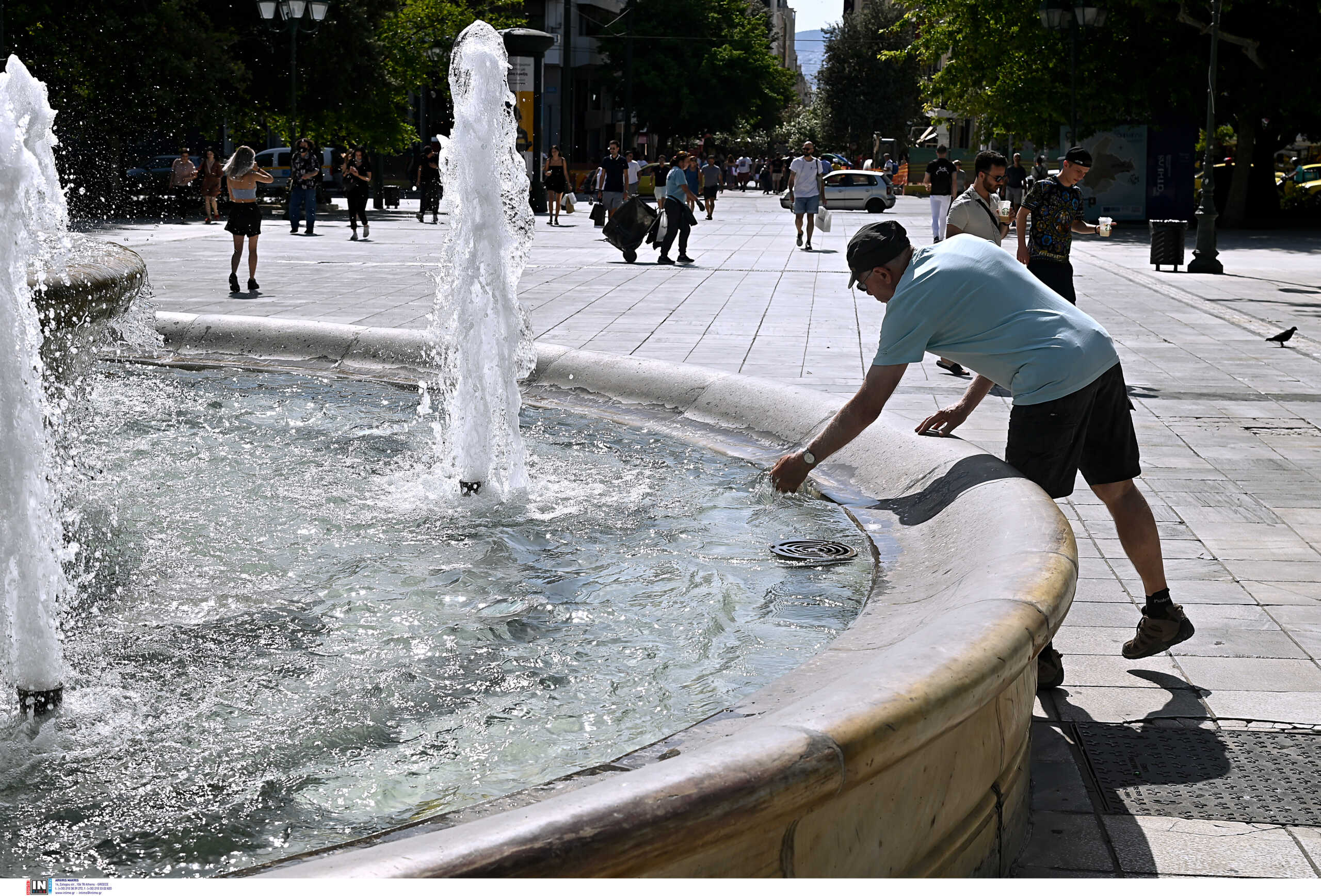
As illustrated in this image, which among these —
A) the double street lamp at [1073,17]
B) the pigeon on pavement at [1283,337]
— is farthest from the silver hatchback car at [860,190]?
the pigeon on pavement at [1283,337]

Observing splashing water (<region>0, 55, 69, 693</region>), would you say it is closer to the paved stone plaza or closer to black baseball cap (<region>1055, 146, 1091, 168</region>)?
the paved stone plaza

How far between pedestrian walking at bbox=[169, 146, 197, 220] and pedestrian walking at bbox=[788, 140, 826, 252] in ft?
41.3

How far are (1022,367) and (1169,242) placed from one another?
679 inches

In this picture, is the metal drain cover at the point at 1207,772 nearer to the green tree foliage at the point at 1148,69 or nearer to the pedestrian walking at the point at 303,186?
the pedestrian walking at the point at 303,186

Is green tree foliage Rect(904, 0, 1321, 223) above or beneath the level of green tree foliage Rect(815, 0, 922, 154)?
beneath

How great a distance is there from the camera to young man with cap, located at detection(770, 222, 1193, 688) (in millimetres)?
4301

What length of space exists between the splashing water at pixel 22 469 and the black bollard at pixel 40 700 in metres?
0.01

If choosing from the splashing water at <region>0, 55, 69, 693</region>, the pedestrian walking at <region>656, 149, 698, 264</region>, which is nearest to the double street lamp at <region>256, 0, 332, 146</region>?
the pedestrian walking at <region>656, 149, 698, 264</region>

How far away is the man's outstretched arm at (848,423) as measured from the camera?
4.31 m

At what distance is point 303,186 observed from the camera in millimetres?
26453

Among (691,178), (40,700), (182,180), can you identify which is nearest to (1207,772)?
(40,700)

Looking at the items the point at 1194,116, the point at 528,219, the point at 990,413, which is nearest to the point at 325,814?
the point at 528,219

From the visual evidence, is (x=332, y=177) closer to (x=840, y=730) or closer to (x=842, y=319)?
(x=842, y=319)

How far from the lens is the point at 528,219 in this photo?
7.53m
